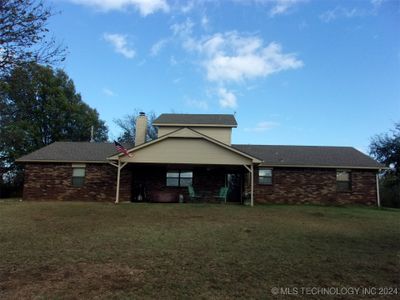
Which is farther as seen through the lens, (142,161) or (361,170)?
(361,170)

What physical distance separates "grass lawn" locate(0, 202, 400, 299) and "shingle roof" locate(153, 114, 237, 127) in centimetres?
1088

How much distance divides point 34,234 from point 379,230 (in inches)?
400

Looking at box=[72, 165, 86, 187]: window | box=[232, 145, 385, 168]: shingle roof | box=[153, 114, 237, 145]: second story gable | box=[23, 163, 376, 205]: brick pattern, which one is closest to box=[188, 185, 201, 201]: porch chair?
box=[23, 163, 376, 205]: brick pattern

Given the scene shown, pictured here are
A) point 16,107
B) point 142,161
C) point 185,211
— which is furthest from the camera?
point 16,107

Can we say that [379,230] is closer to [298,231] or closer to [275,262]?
[298,231]

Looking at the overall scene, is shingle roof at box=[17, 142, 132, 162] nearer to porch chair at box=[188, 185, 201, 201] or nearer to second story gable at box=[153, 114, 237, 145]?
second story gable at box=[153, 114, 237, 145]

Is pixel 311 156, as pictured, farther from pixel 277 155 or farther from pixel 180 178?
pixel 180 178

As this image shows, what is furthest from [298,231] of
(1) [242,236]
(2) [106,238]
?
(2) [106,238]

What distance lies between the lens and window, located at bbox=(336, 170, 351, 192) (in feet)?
71.6

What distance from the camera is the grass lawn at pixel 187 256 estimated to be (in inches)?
238

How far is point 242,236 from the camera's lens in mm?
10352

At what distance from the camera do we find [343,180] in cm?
2188

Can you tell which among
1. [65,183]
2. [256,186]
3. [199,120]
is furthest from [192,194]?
[65,183]

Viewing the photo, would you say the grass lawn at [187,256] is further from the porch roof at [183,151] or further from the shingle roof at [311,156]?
the shingle roof at [311,156]
